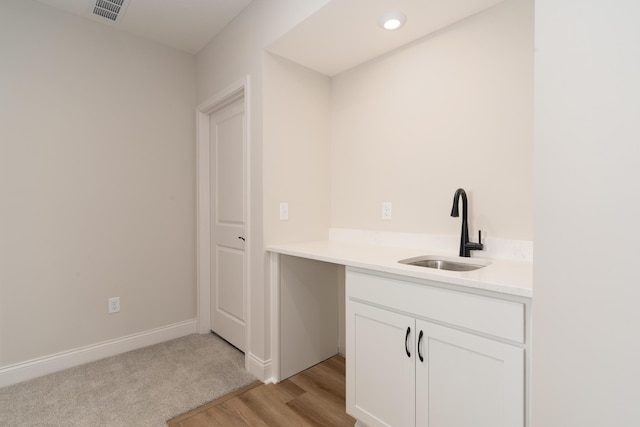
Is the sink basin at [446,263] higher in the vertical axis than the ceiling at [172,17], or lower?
lower

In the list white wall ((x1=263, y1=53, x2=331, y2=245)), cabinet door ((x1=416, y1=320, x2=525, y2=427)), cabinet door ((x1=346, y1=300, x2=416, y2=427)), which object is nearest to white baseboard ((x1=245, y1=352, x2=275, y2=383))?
cabinet door ((x1=346, y1=300, x2=416, y2=427))

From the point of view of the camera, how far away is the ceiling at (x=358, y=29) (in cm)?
162

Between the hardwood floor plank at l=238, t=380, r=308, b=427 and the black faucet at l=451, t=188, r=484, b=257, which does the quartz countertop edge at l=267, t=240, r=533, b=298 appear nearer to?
the black faucet at l=451, t=188, r=484, b=257

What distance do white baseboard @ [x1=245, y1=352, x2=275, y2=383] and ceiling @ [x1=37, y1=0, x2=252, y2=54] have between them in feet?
8.16

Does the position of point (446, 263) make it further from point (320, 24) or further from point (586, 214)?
A: point (320, 24)

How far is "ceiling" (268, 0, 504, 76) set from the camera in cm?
162

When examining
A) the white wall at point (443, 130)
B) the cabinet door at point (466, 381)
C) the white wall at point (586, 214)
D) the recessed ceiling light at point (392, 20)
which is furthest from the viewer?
the recessed ceiling light at point (392, 20)

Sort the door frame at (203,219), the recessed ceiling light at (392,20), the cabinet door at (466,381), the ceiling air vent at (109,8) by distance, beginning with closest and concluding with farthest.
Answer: the cabinet door at (466,381), the recessed ceiling light at (392,20), the ceiling air vent at (109,8), the door frame at (203,219)

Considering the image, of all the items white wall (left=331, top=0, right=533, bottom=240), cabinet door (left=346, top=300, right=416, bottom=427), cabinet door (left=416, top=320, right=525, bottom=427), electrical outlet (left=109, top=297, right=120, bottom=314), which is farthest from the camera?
electrical outlet (left=109, top=297, right=120, bottom=314)

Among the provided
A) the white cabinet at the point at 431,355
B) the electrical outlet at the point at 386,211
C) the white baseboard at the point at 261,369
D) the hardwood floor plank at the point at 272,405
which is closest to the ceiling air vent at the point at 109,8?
the electrical outlet at the point at 386,211

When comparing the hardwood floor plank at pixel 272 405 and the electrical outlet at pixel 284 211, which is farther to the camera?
the electrical outlet at pixel 284 211

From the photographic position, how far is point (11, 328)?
81.9 inches

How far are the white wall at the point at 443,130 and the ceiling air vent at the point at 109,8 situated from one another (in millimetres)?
1617

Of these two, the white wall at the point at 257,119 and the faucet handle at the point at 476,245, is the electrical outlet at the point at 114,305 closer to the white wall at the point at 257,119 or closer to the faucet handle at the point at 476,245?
the white wall at the point at 257,119
